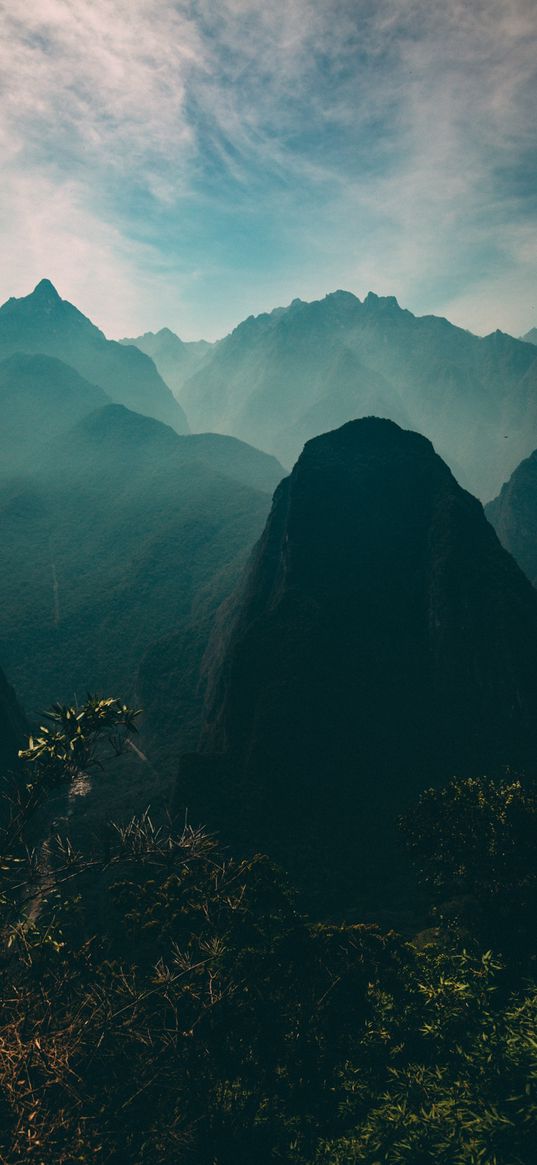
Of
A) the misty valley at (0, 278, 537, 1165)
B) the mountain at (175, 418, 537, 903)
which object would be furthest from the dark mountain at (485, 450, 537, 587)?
the mountain at (175, 418, 537, 903)

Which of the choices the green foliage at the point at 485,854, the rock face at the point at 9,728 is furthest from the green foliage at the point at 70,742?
the rock face at the point at 9,728

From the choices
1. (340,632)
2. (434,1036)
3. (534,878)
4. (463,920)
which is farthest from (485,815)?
(340,632)

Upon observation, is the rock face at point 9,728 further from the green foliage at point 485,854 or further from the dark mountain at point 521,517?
the dark mountain at point 521,517

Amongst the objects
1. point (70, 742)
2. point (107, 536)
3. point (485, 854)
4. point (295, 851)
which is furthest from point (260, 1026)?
point (107, 536)

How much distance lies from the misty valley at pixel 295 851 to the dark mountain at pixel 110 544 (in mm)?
1068

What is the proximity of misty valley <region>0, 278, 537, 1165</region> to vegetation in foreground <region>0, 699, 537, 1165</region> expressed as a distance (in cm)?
8

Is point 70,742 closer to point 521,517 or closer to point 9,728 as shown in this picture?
point 9,728

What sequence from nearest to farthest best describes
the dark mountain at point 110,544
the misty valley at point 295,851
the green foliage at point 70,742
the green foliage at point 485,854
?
the misty valley at point 295,851 < the green foliage at point 70,742 < the green foliage at point 485,854 < the dark mountain at point 110,544

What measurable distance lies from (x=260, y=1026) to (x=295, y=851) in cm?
1598

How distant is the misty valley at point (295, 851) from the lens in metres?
14.3

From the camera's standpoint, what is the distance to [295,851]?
3200 cm

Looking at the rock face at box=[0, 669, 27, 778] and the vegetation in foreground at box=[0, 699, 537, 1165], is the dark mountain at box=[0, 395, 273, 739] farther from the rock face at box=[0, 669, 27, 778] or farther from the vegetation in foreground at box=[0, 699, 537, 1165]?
the vegetation in foreground at box=[0, 699, 537, 1165]

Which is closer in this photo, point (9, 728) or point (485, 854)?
point (485, 854)

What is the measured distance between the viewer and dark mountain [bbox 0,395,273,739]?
78.4 m
